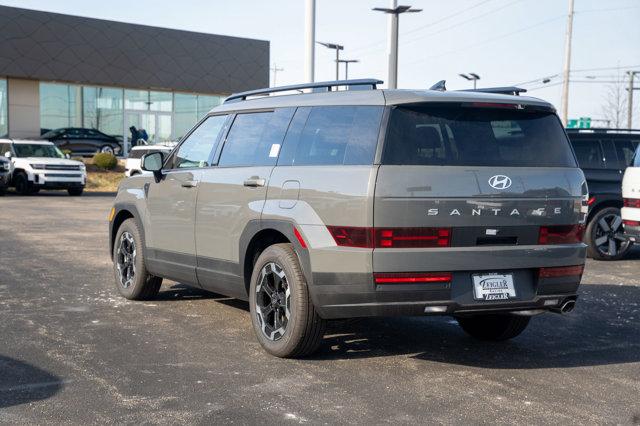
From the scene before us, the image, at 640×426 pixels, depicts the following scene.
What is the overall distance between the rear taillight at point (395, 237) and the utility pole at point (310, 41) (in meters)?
13.6

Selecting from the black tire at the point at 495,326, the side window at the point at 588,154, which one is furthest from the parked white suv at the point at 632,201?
the black tire at the point at 495,326

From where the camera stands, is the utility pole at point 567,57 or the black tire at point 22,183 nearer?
the black tire at point 22,183

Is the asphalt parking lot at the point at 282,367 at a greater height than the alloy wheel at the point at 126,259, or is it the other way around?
the alloy wheel at the point at 126,259

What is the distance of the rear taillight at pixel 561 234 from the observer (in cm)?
574

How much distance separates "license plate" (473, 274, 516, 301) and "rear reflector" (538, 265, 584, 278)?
0.27m

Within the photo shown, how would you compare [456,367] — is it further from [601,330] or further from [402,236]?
[601,330]

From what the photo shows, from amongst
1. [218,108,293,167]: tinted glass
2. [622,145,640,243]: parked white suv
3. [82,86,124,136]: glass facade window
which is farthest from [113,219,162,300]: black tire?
[82,86,124,136]: glass facade window

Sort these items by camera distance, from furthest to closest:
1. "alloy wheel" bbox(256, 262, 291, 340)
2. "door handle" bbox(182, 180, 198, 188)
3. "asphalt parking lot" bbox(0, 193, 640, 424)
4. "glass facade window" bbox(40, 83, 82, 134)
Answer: "glass facade window" bbox(40, 83, 82, 134) < "door handle" bbox(182, 180, 198, 188) < "alloy wheel" bbox(256, 262, 291, 340) < "asphalt parking lot" bbox(0, 193, 640, 424)

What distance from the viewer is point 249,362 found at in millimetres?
5871

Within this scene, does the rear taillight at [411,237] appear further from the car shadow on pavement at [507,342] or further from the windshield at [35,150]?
the windshield at [35,150]

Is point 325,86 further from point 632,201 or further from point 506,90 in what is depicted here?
point 632,201

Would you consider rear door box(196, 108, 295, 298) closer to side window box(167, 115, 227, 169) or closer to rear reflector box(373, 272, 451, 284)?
side window box(167, 115, 227, 169)

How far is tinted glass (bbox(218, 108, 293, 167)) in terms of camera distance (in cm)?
641

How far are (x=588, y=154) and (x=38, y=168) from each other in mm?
19071
